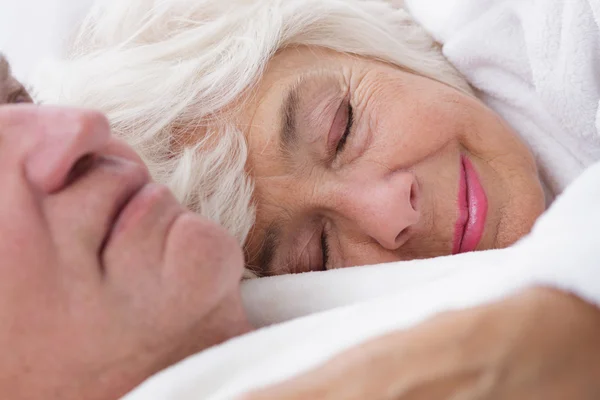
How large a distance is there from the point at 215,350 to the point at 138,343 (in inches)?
3.0

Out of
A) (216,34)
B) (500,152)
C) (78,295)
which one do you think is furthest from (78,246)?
(500,152)

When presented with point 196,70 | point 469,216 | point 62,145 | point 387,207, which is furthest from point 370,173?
point 62,145

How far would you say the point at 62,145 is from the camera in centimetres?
57

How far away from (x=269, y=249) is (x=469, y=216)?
309 millimetres

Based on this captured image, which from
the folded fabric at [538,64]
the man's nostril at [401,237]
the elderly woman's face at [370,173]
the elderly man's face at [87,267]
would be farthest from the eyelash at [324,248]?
the folded fabric at [538,64]

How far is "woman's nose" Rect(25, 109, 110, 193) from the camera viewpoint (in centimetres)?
56

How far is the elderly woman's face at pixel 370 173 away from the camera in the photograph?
0.85 metres

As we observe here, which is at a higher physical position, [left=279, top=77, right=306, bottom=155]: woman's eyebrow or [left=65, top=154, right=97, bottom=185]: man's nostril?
[left=65, top=154, right=97, bottom=185]: man's nostril

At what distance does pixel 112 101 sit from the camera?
908mm

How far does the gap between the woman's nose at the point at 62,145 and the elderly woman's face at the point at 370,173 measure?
312mm

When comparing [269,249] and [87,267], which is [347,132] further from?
[87,267]

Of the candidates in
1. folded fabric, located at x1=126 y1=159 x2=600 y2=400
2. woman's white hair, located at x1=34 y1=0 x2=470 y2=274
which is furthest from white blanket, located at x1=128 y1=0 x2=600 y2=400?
woman's white hair, located at x1=34 y1=0 x2=470 y2=274

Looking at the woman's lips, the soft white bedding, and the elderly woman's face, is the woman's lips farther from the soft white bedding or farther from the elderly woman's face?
the soft white bedding

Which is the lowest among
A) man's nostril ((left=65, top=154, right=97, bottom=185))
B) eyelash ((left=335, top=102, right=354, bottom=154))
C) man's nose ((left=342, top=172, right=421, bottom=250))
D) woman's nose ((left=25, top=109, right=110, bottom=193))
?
man's nose ((left=342, top=172, right=421, bottom=250))
